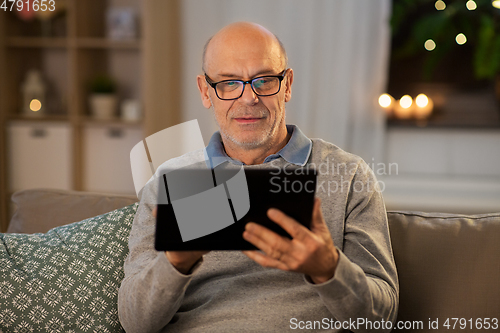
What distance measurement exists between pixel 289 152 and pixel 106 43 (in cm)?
190

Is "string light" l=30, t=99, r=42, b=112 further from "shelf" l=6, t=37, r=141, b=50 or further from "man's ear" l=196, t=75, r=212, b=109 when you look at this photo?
"man's ear" l=196, t=75, r=212, b=109

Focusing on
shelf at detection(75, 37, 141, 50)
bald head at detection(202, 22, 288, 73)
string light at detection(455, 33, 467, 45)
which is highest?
string light at detection(455, 33, 467, 45)

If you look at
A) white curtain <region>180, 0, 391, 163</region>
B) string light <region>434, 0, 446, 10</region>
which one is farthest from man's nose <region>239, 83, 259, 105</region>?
string light <region>434, 0, 446, 10</region>

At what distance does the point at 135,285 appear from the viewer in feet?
3.17

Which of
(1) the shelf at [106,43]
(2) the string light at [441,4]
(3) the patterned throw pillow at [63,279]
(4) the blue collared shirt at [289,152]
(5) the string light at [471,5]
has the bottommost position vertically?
(3) the patterned throw pillow at [63,279]

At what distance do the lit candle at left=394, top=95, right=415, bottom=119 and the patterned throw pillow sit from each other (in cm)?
215

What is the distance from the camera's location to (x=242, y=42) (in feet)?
3.98

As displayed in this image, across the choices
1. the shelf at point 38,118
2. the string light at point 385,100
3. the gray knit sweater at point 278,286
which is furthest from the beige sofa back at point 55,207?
the string light at point 385,100

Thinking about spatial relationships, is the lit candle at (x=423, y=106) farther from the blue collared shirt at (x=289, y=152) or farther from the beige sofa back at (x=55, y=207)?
the beige sofa back at (x=55, y=207)

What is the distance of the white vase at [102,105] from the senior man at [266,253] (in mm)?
1611

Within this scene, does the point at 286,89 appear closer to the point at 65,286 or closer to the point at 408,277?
the point at 408,277

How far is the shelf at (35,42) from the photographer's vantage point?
2.77 metres

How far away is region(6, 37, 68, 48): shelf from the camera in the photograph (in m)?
2.77

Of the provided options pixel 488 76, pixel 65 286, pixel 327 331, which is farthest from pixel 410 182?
pixel 65 286
